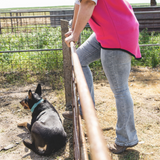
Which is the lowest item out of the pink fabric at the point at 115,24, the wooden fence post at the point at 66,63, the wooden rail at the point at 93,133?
the wooden fence post at the point at 66,63

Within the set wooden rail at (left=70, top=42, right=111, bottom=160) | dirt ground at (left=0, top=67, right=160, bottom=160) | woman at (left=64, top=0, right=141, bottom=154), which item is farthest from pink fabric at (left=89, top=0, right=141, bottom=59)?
dirt ground at (left=0, top=67, right=160, bottom=160)

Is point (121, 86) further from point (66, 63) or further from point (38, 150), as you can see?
point (66, 63)

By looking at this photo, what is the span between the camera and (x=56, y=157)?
7.85 ft

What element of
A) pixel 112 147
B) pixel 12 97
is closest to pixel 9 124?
pixel 12 97

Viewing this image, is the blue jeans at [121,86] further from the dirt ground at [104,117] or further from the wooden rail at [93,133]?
the wooden rail at [93,133]

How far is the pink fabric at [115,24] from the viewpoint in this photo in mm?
1696

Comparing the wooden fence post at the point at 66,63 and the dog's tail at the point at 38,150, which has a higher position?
the wooden fence post at the point at 66,63

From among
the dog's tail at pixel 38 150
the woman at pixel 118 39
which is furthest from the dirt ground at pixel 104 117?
the woman at pixel 118 39

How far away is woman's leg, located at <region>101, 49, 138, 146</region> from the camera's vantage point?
1861 millimetres

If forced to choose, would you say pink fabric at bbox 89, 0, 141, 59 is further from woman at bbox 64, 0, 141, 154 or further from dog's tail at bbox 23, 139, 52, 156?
dog's tail at bbox 23, 139, 52, 156

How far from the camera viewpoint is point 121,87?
1.95 m

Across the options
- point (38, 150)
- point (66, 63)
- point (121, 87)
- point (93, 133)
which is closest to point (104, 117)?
point (66, 63)

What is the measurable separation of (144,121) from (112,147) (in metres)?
0.99

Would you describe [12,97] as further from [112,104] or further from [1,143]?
[112,104]
